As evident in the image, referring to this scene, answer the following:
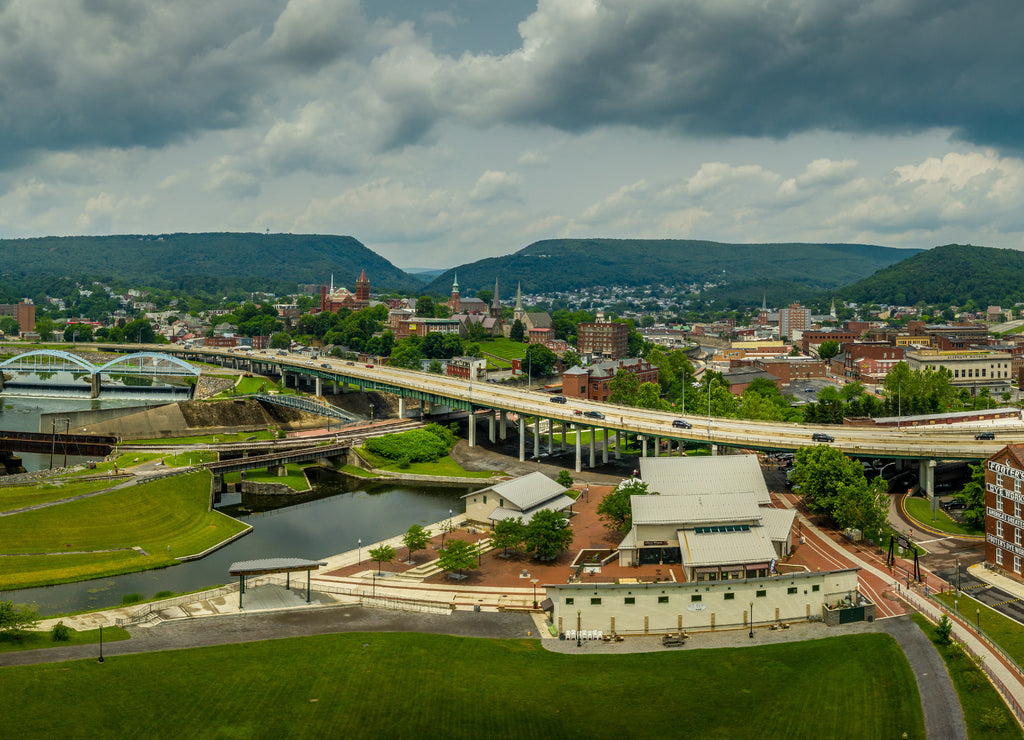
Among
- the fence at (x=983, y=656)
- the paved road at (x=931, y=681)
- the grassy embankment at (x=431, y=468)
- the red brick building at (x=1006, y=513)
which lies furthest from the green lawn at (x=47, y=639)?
the red brick building at (x=1006, y=513)

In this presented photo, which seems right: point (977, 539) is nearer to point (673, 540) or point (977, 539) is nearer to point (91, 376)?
point (673, 540)

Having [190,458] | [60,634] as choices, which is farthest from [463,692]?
[190,458]

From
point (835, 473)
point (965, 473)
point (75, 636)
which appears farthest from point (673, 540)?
point (965, 473)

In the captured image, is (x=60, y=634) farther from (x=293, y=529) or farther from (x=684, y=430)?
(x=684, y=430)

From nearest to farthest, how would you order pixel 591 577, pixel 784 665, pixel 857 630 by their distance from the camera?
pixel 784 665 → pixel 857 630 → pixel 591 577

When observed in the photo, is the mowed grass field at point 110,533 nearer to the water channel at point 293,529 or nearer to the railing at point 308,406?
the water channel at point 293,529

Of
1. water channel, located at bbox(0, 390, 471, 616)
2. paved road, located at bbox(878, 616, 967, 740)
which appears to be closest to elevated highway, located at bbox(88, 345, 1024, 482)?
water channel, located at bbox(0, 390, 471, 616)
